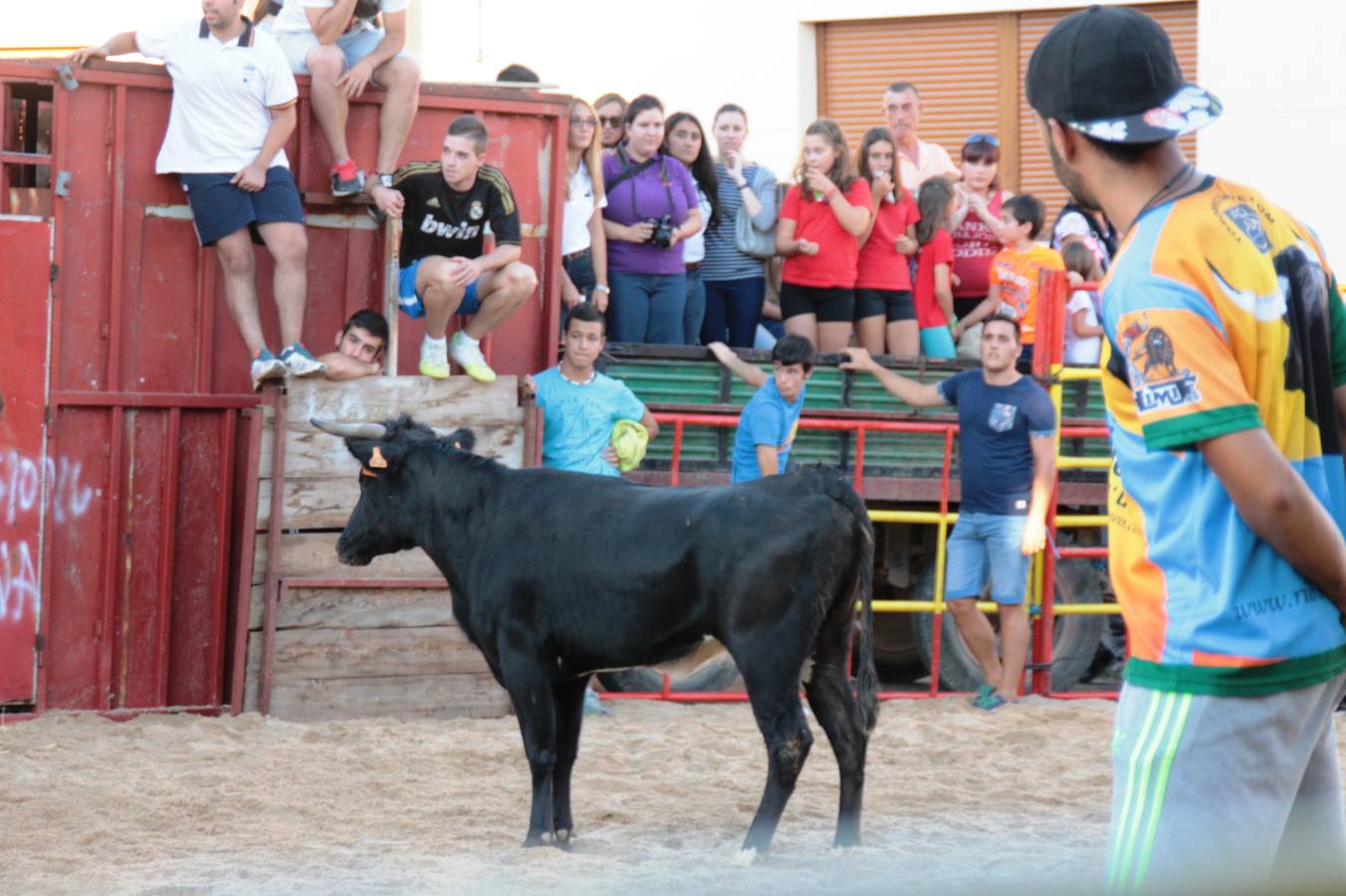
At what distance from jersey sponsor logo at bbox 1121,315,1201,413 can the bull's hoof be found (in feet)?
12.6

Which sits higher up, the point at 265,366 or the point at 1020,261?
the point at 1020,261

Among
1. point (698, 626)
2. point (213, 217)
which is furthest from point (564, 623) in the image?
point (213, 217)

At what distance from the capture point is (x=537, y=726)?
6.49 meters

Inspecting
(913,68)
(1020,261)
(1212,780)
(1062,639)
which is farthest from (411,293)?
(913,68)

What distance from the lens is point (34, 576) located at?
8.68 meters

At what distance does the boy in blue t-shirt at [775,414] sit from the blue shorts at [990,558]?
108 cm

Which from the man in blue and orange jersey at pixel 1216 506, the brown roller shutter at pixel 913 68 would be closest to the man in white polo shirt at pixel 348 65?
the man in blue and orange jersey at pixel 1216 506

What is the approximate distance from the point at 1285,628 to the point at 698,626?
13.2ft

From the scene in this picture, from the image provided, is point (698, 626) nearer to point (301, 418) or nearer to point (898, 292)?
point (301, 418)

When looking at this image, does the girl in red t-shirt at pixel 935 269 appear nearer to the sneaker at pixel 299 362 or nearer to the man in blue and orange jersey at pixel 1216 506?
the sneaker at pixel 299 362

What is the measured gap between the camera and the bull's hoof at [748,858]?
20.0 ft

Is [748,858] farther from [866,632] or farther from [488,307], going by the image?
[488,307]

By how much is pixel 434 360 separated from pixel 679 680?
7.67ft

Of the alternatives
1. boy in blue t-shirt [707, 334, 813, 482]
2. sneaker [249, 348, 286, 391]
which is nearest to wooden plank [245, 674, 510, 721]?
sneaker [249, 348, 286, 391]
